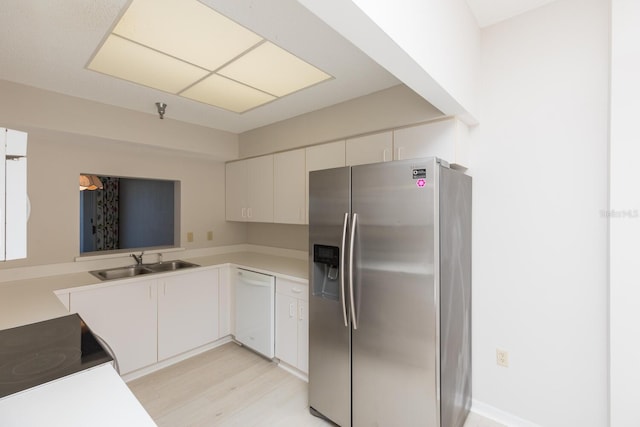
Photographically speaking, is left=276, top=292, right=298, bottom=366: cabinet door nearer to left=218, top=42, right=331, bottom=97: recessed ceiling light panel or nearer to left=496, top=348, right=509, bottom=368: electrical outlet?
left=496, top=348, right=509, bottom=368: electrical outlet

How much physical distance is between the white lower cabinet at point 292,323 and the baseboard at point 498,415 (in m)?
1.31

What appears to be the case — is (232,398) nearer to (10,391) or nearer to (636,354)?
(10,391)

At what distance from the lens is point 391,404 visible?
1.71m

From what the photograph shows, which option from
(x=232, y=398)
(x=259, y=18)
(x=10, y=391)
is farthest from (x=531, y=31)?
(x=232, y=398)

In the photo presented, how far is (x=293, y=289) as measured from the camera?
8.32 feet

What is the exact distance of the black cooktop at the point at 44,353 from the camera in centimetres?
99

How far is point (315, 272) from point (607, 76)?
2.13 m

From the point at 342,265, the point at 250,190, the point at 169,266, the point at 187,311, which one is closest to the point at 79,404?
the point at 342,265

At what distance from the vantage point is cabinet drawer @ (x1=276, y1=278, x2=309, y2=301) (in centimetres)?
245

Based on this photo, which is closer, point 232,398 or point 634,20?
point 634,20

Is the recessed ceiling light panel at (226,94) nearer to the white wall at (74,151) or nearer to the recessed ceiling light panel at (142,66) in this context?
the recessed ceiling light panel at (142,66)

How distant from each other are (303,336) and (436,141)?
6.20ft

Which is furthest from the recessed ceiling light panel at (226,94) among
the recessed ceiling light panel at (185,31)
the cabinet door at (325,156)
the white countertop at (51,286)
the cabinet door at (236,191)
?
the white countertop at (51,286)

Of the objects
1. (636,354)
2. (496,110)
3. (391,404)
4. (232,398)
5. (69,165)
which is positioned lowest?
(232,398)
